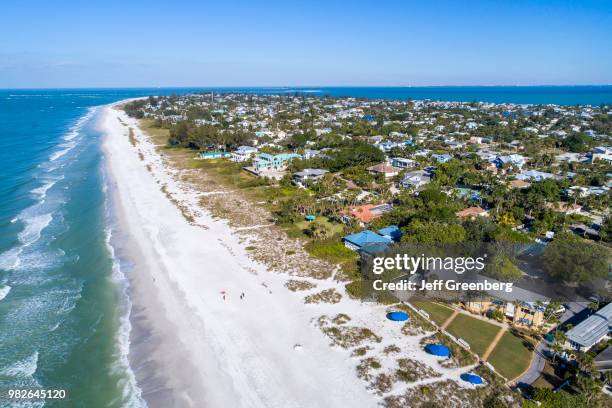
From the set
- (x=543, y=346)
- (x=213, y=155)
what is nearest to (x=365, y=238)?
(x=543, y=346)

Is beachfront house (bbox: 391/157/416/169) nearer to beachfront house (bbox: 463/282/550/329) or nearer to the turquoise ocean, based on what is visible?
beachfront house (bbox: 463/282/550/329)

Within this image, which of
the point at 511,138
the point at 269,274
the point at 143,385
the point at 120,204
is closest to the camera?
the point at 143,385

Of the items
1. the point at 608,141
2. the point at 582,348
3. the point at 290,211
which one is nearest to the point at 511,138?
the point at 608,141

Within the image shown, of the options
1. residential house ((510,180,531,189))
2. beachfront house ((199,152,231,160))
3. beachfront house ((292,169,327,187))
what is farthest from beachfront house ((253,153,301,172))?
residential house ((510,180,531,189))

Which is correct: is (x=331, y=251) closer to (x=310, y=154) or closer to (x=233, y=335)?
(x=233, y=335)

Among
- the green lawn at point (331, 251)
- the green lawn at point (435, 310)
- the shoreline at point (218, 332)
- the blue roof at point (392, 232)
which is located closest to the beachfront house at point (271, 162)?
the shoreline at point (218, 332)

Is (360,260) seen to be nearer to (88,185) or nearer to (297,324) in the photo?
(297,324)
